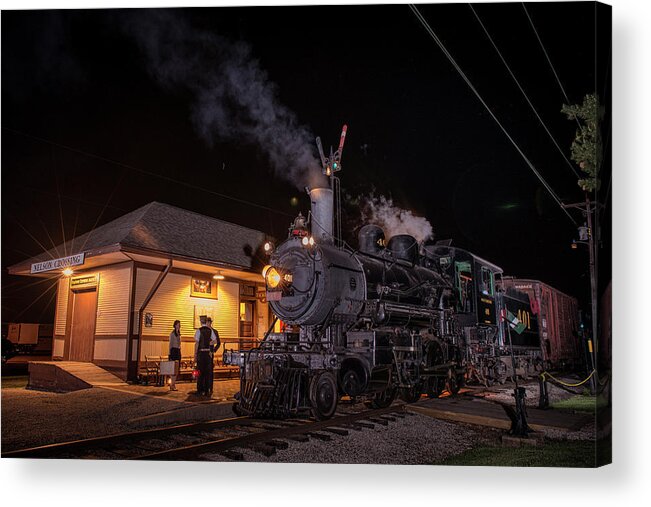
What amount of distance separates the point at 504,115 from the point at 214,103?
395 cm

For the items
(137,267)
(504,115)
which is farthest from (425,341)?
(137,267)

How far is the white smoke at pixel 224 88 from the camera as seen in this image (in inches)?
254

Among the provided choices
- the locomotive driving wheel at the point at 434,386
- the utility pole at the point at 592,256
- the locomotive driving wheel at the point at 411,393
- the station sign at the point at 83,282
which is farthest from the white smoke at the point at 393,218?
the station sign at the point at 83,282

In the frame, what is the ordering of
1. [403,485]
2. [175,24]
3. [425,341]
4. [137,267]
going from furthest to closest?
[137,267] → [425,341] → [175,24] → [403,485]

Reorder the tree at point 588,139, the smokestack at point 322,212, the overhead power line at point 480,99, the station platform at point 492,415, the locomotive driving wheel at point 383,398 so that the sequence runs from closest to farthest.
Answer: the tree at point 588,139
the station platform at point 492,415
the overhead power line at point 480,99
the smokestack at point 322,212
the locomotive driving wheel at point 383,398

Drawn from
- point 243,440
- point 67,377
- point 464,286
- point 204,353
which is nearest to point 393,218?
point 464,286

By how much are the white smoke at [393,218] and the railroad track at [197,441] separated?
4.00 meters

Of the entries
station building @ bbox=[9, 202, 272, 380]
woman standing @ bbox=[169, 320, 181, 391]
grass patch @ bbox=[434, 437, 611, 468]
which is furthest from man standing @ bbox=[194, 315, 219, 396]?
grass patch @ bbox=[434, 437, 611, 468]

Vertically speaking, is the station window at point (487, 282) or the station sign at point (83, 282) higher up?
the station window at point (487, 282)

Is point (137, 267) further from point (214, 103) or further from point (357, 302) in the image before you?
point (357, 302)

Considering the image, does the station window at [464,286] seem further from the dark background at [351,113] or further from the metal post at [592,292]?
the metal post at [592,292]

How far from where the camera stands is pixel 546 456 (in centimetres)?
529

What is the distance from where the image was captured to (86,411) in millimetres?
6629

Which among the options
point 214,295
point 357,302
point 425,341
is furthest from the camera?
point 214,295
